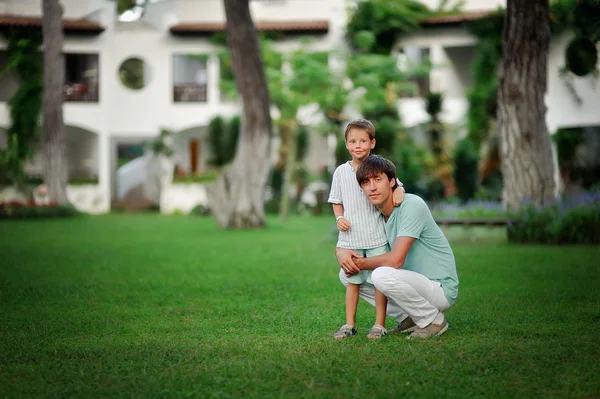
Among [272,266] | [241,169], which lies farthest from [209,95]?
[272,266]

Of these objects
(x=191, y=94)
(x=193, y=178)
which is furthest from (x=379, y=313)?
(x=191, y=94)

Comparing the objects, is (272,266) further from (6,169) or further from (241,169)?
(6,169)

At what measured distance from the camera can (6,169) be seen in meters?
34.5

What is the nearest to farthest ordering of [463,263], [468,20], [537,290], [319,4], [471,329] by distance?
[471,329], [537,290], [463,263], [468,20], [319,4]

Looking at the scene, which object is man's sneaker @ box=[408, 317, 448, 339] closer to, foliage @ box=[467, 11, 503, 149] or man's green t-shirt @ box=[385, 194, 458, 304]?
man's green t-shirt @ box=[385, 194, 458, 304]

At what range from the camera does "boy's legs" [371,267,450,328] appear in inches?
257

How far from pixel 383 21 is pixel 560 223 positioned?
2084 centimetres

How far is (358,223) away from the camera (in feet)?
22.7

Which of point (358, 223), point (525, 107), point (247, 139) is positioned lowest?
point (358, 223)

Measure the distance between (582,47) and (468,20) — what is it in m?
24.7

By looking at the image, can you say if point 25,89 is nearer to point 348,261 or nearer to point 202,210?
point 202,210

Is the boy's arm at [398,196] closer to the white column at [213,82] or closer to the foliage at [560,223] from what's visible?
the foliage at [560,223]

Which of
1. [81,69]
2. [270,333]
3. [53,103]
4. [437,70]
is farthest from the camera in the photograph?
[81,69]

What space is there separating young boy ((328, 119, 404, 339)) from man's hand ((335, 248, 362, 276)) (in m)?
0.16
